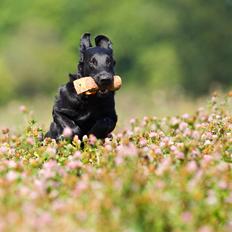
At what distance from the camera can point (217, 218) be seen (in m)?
4.83

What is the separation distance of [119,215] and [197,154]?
1834mm

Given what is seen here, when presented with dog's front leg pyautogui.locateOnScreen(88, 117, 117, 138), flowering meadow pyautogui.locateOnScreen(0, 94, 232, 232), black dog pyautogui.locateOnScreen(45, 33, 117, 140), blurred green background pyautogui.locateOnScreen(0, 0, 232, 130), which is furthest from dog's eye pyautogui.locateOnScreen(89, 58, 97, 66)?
blurred green background pyautogui.locateOnScreen(0, 0, 232, 130)

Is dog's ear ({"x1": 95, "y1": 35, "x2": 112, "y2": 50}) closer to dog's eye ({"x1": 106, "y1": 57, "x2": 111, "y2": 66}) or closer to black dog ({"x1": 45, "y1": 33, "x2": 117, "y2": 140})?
black dog ({"x1": 45, "y1": 33, "x2": 117, "y2": 140})

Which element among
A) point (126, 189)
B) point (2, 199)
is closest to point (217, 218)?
point (126, 189)

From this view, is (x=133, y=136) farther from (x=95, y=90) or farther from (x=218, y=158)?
(x=218, y=158)

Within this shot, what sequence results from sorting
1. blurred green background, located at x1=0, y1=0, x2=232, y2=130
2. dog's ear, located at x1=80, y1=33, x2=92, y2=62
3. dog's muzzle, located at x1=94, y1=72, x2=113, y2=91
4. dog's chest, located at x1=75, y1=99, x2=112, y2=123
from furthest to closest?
blurred green background, located at x1=0, y1=0, x2=232, y2=130
dog's ear, located at x1=80, y1=33, x2=92, y2=62
dog's chest, located at x1=75, y1=99, x2=112, y2=123
dog's muzzle, located at x1=94, y1=72, x2=113, y2=91

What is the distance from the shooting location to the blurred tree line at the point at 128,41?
5575cm

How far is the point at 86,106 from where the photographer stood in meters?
8.30

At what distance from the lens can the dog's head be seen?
7.83 m

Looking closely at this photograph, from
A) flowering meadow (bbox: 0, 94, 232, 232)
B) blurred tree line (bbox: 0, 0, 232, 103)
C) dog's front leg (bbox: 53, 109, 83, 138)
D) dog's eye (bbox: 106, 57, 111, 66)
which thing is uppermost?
blurred tree line (bbox: 0, 0, 232, 103)

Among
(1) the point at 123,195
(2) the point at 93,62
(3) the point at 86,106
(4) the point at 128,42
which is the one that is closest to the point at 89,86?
(2) the point at 93,62

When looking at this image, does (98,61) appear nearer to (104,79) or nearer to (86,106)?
(104,79)

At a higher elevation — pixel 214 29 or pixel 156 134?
pixel 214 29

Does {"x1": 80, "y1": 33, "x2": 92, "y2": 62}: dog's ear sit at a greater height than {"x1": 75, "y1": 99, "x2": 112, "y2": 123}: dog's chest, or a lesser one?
greater
